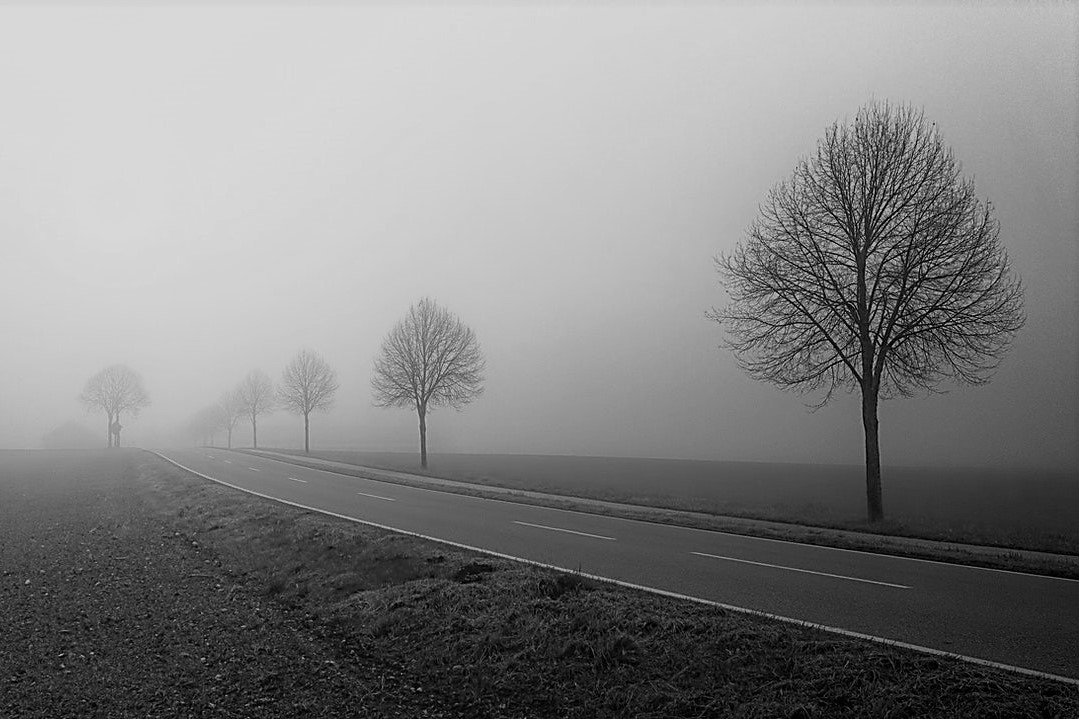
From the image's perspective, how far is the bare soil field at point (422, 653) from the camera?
18.4 feet

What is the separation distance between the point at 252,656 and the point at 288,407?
78838mm

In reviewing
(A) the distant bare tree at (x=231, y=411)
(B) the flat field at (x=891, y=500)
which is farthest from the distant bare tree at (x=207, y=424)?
(B) the flat field at (x=891, y=500)

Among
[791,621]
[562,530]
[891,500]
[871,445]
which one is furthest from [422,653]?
[891,500]

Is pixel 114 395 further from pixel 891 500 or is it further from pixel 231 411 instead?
pixel 891 500

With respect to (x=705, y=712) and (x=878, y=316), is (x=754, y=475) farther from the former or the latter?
(x=705, y=712)

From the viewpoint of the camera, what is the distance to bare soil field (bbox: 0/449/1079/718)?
18.4 feet

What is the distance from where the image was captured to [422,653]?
7.25 meters

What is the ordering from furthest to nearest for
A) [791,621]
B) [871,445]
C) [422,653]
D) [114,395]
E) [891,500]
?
[114,395] → [891,500] → [871,445] → [791,621] → [422,653]

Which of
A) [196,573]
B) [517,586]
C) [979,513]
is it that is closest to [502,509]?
[196,573]

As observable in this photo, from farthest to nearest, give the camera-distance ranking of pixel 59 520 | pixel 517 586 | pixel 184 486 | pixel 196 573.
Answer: pixel 184 486 → pixel 59 520 → pixel 196 573 → pixel 517 586


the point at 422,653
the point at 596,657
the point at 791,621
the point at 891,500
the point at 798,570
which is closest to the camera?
the point at 596,657

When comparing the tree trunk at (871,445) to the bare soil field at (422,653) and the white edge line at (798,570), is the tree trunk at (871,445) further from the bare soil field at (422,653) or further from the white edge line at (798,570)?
the bare soil field at (422,653)

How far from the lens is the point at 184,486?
94.9 ft

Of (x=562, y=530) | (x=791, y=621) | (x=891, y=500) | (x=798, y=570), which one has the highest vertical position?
(x=791, y=621)
